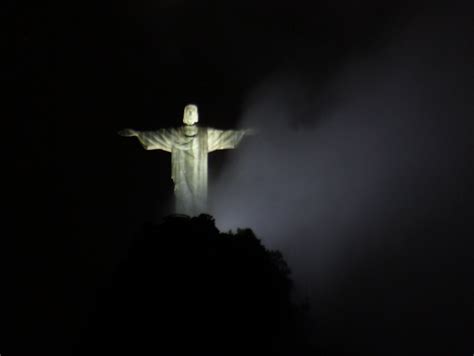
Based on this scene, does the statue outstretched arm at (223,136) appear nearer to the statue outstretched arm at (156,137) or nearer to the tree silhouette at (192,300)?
the statue outstretched arm at (156,137)

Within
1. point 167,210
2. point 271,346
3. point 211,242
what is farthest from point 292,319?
point 167,210

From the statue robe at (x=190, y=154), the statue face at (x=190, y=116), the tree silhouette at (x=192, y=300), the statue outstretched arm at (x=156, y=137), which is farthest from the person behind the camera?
the statue outstretched arm at (x=156, y=137)

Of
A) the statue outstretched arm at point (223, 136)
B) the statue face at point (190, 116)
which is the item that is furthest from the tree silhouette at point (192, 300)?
the statue face at point (190, 116)

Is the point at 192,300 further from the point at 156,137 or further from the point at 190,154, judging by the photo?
the point at 156,137

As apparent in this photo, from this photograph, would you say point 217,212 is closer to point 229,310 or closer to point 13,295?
point 229,310

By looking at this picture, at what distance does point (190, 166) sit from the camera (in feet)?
32.3

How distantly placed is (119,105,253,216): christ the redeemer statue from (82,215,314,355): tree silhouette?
88 cm

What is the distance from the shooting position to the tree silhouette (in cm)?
786

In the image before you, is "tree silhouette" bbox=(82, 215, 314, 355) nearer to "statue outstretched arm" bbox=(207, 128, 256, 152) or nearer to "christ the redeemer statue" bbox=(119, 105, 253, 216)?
"christ the redeemer statue" bbox=(119, 105, 253, 216)

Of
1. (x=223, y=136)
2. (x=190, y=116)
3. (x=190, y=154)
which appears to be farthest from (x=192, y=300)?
(x=190, y=116)

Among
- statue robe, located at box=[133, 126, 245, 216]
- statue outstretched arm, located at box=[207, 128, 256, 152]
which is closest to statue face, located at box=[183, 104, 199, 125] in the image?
statue robe, located at box=[133, 126, 245, 216]

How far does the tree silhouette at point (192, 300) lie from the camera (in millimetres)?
7859

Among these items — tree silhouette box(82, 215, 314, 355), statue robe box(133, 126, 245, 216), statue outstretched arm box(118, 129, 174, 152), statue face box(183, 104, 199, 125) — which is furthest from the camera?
statue outstretched arm box(118, 129, 174, 152)

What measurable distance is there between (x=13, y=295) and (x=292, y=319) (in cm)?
754
